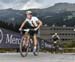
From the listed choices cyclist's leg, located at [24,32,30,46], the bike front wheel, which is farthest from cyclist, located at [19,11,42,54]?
the bike front wheel

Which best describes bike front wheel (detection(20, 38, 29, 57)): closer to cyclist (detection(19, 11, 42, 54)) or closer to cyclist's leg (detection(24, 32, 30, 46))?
cyclist's leg (detection(24, 32, 30, 46))

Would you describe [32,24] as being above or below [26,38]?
above

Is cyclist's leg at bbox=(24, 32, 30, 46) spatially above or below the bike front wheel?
above

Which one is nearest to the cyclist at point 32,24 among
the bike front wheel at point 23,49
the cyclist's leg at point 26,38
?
the cyclist's leg at point 26,38

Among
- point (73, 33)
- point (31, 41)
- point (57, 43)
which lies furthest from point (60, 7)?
point (31, 41)

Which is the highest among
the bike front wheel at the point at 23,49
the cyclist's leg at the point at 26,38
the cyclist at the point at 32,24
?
the cyclist at the point at 32,24

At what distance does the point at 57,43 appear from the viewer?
2314 cm

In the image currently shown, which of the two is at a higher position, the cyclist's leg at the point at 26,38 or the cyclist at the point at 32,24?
the cyclist at the point at 32,24

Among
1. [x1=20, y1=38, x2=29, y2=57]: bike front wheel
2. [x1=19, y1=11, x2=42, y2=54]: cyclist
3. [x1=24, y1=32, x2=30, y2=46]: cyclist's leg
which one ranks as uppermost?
[x1=19, y1=11, x2=42, y2=54]: cyclist

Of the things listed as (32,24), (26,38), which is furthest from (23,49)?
(32,24)

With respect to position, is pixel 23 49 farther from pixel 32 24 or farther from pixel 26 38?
pixel 32 24

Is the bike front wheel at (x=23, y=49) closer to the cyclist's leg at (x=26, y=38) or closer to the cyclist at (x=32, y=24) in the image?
the cyclist's leg at (x=26, y=38)

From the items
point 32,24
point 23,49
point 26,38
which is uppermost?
point 32,24

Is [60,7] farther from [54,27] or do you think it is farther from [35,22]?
[35,22]
